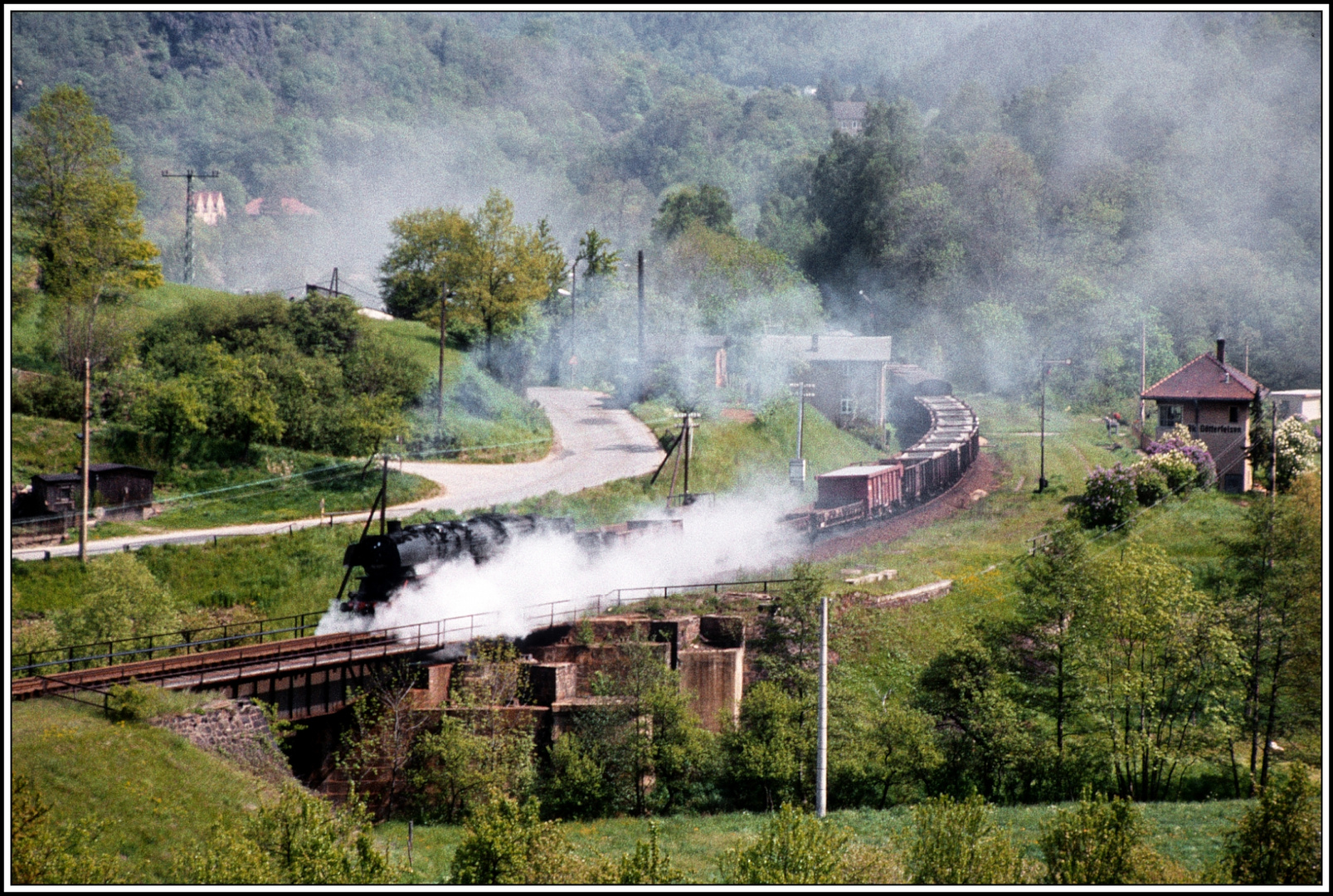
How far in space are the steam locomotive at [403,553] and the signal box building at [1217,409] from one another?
3465 cm

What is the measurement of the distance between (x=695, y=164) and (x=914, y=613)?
165 metres

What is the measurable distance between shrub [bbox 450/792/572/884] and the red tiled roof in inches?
1661

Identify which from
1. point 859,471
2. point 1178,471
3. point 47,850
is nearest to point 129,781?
point 47,850

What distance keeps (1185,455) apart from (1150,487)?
299 cm

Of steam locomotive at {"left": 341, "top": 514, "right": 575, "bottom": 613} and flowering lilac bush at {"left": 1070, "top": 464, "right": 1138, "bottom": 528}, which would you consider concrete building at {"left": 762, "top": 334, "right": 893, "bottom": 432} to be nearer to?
flowering lilac bush at {"left": 1070, "top": 464, "right": 1138, "bottom": 528}

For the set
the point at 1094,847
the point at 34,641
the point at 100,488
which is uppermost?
the point at 100,488

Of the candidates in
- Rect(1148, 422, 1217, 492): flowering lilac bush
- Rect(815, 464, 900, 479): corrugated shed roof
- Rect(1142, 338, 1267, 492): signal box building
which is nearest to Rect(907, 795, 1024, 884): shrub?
Rect(815, 464, 900, 479): corrugated shed roof

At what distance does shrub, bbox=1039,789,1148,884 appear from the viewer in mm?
23641

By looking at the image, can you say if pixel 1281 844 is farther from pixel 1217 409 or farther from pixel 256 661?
pixel 1217 409

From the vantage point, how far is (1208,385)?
56.2m

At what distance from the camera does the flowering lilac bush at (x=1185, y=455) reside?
5322 centimetres

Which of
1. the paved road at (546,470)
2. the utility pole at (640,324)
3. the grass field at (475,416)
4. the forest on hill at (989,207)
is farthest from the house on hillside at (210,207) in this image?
the paved road at (546,470)

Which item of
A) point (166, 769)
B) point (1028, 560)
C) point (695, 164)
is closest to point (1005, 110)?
point (695, 164)

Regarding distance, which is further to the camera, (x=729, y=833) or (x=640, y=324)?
(x=640, y=324)
